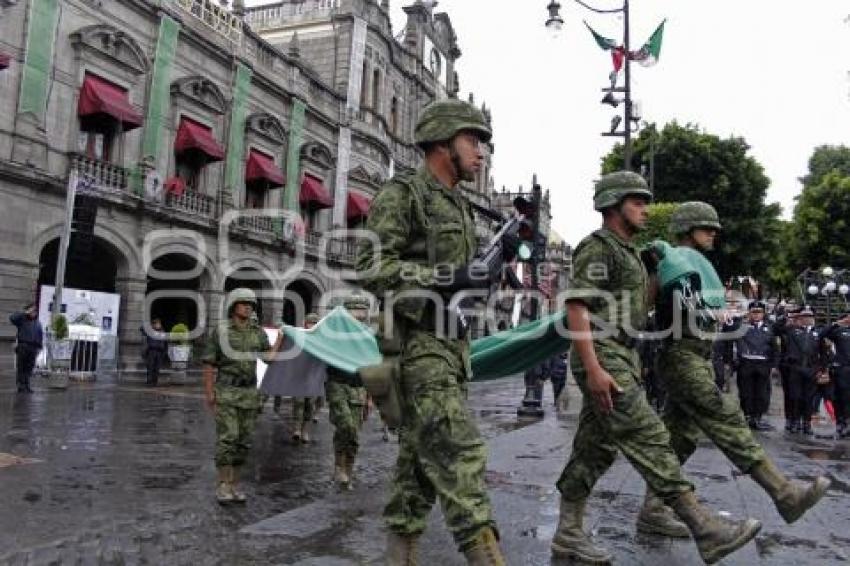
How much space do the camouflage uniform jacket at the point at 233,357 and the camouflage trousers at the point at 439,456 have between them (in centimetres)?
316

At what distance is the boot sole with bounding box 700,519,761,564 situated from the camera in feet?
12.1

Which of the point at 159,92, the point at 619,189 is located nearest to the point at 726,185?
the point at 159,92

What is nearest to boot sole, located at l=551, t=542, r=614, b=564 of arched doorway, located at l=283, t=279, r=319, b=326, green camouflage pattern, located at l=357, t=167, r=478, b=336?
green camouflage pattern, located at l=357, t=167, r=478, b=336

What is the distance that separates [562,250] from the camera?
241 ft

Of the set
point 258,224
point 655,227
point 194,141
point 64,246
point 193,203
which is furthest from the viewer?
point 258,224

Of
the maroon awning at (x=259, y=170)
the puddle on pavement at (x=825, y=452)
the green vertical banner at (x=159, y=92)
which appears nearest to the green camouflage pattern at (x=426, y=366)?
the puddle on pavement at (x=825, y=452)

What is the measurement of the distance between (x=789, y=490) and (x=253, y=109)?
24800 millimetres

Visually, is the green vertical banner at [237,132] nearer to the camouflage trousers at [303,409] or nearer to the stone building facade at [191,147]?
the stone building facade at [191,147]

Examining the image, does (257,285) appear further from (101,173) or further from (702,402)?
(702,402)

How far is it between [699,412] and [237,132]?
2323 centimetres

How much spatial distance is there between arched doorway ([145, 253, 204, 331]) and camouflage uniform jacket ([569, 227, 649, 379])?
2087cm

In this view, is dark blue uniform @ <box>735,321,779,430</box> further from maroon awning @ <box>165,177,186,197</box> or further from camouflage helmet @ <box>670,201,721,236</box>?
maroon awning @ <box>165,177,186,197</box>

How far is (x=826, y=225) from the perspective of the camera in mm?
33250

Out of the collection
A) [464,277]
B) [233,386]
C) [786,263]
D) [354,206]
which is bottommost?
[233,386]
